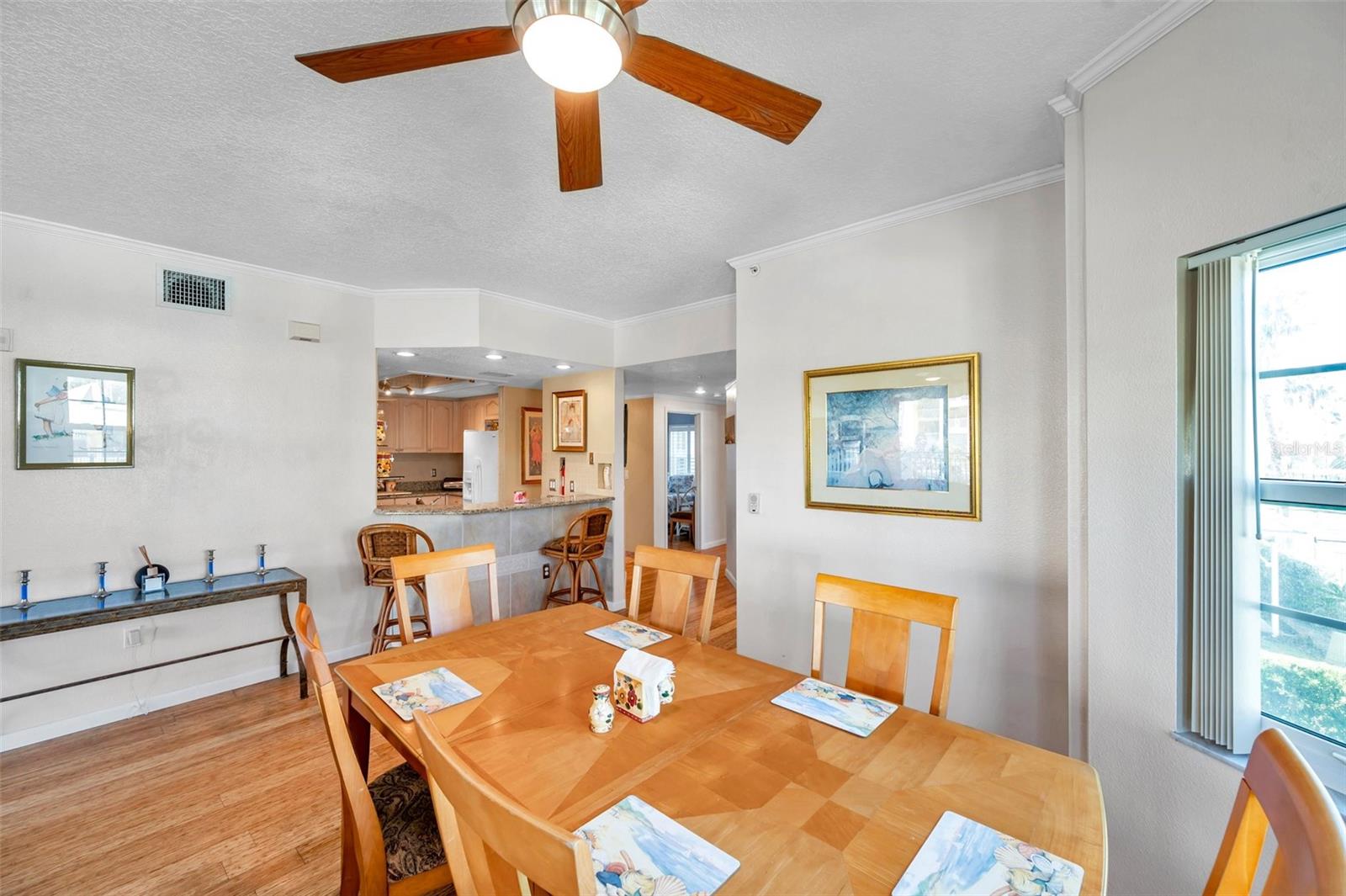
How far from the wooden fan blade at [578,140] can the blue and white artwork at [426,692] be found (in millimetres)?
1556

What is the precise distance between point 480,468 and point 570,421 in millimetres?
1192

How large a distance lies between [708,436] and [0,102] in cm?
657

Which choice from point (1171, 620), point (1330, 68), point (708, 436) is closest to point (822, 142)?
point (1330, 68)

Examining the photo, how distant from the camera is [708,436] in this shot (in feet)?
24.9

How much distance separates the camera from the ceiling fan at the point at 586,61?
1.01 metres

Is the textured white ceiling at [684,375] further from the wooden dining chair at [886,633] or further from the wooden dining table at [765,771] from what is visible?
the wooden dining table at [765,771]

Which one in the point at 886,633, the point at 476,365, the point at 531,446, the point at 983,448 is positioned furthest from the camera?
the point at 531,446

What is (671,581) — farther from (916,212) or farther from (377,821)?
(916,212)

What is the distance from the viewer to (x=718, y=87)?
47.1 inches

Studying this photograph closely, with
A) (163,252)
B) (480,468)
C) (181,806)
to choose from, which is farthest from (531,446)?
(181,806)

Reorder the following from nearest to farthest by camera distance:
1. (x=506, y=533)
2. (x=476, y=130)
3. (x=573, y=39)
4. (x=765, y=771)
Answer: (x=573, y=39)
(x=765, y=771)
(x=476, y=130)
(x=506, y=533)

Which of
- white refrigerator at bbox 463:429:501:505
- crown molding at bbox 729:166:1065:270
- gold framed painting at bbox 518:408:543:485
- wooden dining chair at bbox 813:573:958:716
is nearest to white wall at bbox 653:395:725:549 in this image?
gold framed painting at bbox 518:408:543:485

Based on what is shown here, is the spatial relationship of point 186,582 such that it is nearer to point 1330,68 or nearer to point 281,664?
point 281,664

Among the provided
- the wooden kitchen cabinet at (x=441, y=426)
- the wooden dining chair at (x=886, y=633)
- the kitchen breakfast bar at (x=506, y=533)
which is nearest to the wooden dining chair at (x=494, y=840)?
the wooden dining chair at (x=886, y=633)
